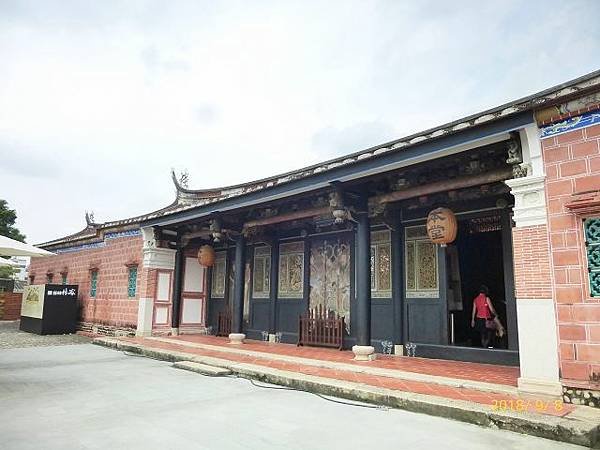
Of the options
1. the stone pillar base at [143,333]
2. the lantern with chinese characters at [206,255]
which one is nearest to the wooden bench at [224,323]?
the lantern with chinese characters at [206,255]

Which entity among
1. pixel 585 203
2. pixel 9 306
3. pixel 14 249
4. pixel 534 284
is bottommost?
pixel 9 306

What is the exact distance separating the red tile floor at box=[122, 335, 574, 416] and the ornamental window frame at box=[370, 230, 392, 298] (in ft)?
4.13

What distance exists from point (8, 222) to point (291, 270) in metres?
24.8

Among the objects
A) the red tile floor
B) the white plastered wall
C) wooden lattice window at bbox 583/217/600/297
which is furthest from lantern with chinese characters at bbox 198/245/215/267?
wooden lattice window at bbox 583/217/600/297

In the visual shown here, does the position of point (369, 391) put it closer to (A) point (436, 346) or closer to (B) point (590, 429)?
(B) point (590, 429)

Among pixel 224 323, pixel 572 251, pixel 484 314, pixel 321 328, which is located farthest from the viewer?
pixel 224 323

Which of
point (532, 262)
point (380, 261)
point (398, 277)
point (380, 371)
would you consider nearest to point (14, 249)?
point (380, 371)

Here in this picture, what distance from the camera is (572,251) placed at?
14.5 ft

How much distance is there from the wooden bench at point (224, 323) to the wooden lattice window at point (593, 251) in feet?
28.0

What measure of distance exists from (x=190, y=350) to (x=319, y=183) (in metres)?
4.28

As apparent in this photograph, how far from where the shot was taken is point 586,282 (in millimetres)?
A: 4316

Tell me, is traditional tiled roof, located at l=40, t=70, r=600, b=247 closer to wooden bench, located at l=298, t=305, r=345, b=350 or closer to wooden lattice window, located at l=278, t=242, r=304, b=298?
wooden lattice window, located at l=278, t=242, r=304, b=298
